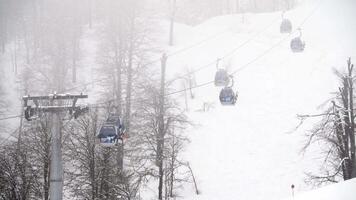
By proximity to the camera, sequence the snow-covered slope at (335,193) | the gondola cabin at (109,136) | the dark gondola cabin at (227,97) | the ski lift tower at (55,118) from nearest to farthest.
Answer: the snow-covered slope at (335,193) → the gondola cabin at (109,136) → the ski lift tower at (55,118) → the dark gondola cabin at (227,97)

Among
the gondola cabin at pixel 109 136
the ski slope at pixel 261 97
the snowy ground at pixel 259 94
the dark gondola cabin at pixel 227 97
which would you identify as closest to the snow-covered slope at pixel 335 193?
the snowy ground at pixel 259 94

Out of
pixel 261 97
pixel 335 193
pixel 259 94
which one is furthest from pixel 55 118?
pixel 259 94

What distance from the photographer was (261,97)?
3762 cm

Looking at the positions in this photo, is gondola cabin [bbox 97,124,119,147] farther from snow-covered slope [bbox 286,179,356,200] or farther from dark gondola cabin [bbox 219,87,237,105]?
snow-covered slope [bbox 286,179,356,200]

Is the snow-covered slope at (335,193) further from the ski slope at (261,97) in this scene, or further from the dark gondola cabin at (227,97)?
the ski slope at (261,97)

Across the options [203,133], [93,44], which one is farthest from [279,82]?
[93,44]

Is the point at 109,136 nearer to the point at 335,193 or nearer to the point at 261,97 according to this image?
the point at 335,193

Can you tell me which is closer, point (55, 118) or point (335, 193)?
point (335, 193)

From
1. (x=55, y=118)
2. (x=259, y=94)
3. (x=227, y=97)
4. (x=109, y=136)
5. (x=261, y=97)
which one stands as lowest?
(x=109, y=136)

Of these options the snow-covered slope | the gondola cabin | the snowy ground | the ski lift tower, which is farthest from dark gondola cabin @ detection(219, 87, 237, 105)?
the snow-covered slope

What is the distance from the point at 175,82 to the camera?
138ft

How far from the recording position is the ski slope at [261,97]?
28.8m

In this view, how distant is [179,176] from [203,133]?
17.5ft

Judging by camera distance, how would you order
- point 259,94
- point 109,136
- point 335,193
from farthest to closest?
point 259,94, point 109,136, point 335,193
